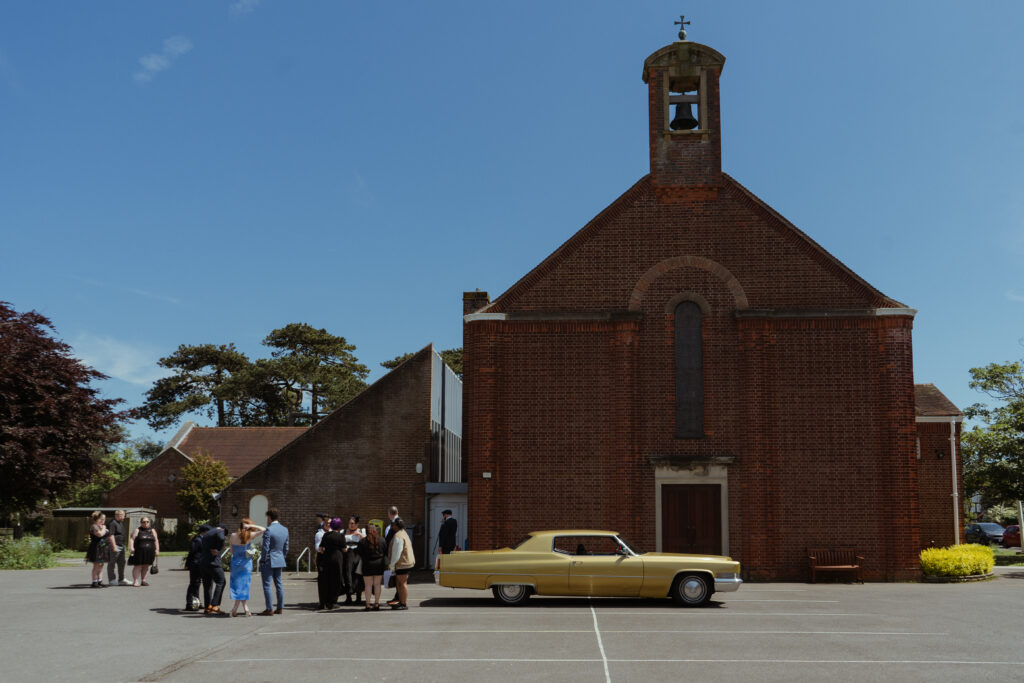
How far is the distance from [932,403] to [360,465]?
20559 millimetres

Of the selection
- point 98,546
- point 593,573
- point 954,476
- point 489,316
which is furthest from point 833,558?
point 98,546

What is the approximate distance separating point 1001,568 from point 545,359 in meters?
17.1

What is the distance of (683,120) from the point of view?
24.5 metres

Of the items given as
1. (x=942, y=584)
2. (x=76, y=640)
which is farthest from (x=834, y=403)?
(x=76, y=640)

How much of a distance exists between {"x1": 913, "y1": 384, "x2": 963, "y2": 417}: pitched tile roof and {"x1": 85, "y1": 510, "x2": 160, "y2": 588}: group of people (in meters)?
24.0

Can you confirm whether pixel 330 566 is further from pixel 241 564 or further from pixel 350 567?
pixel 241 564

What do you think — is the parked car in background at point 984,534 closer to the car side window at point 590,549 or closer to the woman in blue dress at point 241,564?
the car side window at point 590,549

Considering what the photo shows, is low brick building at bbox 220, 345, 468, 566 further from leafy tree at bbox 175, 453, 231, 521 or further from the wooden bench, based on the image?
leafy tree at bbox 175, 453, 231, 521

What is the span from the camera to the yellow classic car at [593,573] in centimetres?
1602

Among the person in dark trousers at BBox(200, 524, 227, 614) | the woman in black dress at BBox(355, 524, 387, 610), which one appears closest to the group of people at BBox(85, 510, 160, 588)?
the person in dark trousers at BBox(200, 524, 227, 614)

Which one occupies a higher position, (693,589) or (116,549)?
(116,549)

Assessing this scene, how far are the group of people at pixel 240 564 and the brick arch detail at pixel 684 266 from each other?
1154 cm

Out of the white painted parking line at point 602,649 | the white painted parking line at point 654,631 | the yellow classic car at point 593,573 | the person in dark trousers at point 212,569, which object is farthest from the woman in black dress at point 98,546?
the white painted parking line at point 602,649

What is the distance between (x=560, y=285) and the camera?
936 inches
